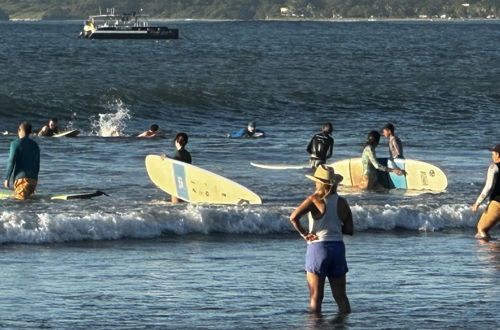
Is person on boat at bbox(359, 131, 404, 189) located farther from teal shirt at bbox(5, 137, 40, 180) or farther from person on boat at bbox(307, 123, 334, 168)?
teal shirt at bbox(5, 137, 40, 180)

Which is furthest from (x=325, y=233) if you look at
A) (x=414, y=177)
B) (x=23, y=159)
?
(x=414, y=177)

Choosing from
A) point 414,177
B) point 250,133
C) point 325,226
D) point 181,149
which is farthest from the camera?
point 250,133

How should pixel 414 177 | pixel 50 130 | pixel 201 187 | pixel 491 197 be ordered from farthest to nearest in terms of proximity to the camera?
pixel 50 130 → pixel 414 177 → pixel 201 187 → pixel 491 197

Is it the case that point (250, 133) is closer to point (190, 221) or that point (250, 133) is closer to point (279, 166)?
point (279, 166)

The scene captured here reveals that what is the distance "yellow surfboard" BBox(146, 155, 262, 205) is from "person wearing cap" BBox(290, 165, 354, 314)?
8.67 meters

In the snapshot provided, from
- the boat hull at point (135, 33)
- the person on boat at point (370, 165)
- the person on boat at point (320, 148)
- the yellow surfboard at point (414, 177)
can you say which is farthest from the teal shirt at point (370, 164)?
the boat hull at point (135, 33)

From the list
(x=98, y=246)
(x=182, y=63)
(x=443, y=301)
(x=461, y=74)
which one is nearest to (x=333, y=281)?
(x=443, y=301)

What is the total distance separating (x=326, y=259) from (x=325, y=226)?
349 millimetres

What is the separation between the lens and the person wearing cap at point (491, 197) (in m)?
17.4

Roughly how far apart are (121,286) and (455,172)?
13916mm

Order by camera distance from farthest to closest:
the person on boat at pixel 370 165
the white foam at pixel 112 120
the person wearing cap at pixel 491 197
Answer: the white foam at pixel 112 120
the person on boat at pixel 370 165
the person wearing cap at pixel 491 197

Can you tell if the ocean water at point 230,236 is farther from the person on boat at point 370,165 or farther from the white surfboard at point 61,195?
the person on boat at point 370,165

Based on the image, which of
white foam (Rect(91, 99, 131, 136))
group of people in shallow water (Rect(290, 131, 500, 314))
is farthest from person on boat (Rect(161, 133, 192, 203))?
white foam (Rect(91, 99, 131, 136))

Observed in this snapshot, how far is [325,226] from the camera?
12.3m
